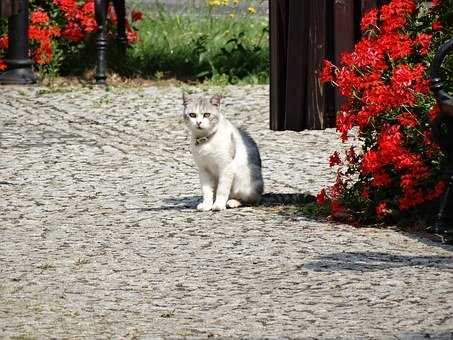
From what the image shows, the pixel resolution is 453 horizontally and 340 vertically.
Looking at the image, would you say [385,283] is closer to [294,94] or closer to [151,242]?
[151,242]

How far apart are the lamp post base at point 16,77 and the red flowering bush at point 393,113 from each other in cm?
579

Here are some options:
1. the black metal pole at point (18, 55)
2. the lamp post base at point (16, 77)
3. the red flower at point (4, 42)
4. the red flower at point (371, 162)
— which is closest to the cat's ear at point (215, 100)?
the red flower at point (371, 162)

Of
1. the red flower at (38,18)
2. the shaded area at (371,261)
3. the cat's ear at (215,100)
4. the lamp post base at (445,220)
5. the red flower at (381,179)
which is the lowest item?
the shaded area at (371,261)

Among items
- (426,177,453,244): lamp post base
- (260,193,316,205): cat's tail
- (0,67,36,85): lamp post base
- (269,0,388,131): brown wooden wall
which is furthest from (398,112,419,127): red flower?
(0,67,36,85): lamp post base

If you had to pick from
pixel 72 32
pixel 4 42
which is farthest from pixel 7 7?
pixel 72 32

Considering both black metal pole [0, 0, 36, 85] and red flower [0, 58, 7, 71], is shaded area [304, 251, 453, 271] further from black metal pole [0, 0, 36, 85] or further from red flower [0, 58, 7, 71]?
red flower [0, 58, 7, 71]

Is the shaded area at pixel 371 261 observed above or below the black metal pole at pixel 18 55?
below

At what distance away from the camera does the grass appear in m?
14.4

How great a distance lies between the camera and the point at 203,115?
8.75 m

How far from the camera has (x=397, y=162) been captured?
775 centimetres

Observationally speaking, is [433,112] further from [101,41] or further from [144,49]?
[144,49]

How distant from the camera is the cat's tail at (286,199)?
29.2 ft

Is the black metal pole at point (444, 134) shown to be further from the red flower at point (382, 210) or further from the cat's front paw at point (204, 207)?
the cat's front paw at point (204, 207)

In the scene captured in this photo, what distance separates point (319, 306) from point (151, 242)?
1744 mm
